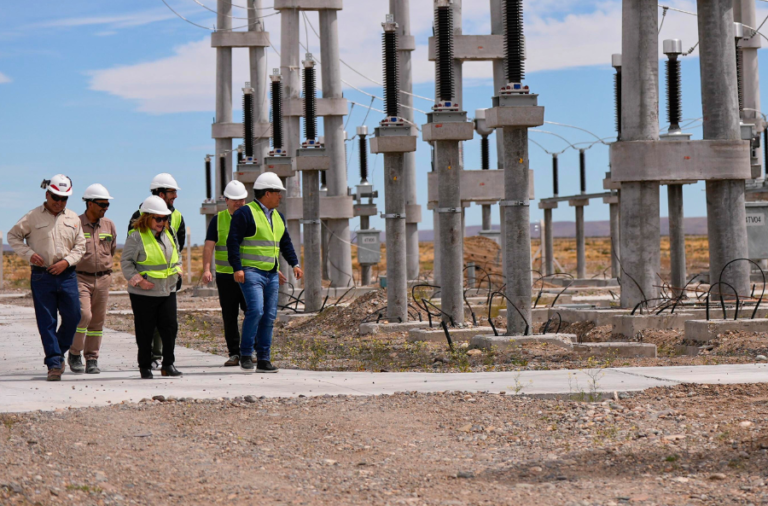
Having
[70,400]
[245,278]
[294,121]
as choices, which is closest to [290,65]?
[294,121]

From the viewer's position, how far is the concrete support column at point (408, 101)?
26641 millimetres

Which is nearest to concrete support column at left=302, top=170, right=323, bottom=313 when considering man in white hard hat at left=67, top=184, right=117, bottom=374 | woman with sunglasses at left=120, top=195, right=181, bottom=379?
man in white hard hat at left=67, top=184, right=117, bottom=374

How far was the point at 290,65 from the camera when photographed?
28703mm

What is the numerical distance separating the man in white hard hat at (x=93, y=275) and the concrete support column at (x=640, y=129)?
8344mm

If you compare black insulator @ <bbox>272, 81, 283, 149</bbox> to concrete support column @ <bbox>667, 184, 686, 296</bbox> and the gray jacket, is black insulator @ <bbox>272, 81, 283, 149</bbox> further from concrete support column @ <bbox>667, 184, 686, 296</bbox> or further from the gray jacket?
the gray jacket

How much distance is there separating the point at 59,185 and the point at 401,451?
520 cm

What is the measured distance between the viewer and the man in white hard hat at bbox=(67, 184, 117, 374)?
37.0ft

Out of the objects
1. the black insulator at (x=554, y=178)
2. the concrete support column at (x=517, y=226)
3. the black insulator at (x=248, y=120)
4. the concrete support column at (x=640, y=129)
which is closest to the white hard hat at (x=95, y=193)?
the concrete support column at (x=517, y=226)

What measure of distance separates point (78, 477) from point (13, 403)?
284cm

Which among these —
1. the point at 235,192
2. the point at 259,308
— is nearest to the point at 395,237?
the point at 235,192

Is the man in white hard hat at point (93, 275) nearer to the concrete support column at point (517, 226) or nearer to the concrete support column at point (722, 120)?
the concrete support column at point (517, 226)

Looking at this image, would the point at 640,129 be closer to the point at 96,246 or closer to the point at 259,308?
the point at 259,308

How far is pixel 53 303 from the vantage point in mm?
10719

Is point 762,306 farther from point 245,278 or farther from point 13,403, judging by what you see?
point 13,403
